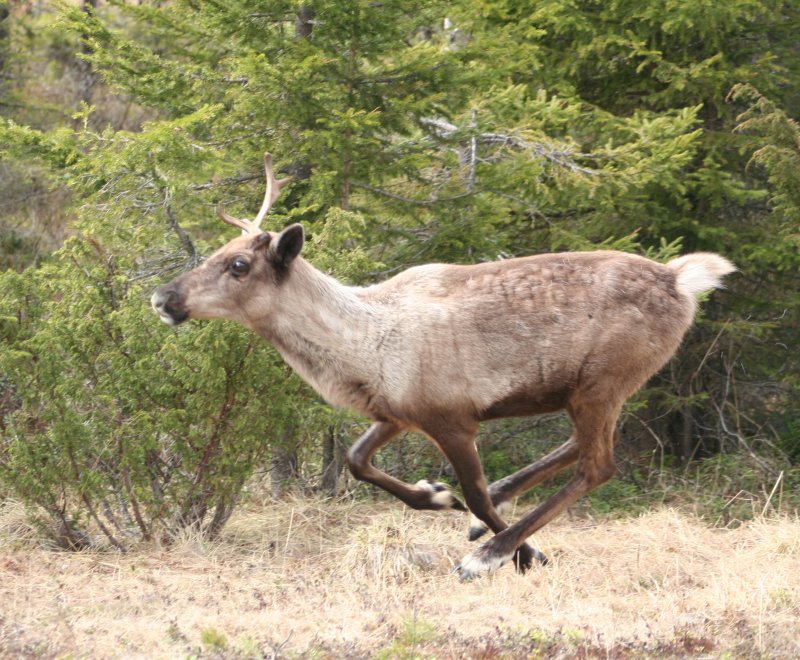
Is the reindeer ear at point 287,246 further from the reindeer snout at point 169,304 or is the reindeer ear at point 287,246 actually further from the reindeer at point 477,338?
the reindeer snout at point 169,304

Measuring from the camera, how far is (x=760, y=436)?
11180 mm

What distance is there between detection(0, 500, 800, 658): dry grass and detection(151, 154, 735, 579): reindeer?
59cm

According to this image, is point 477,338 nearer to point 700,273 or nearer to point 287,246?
point 287,246

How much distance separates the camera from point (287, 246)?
6.99 metres

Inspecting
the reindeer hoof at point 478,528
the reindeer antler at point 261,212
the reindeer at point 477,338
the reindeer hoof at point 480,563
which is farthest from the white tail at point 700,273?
the reindeer antler at point 261,212

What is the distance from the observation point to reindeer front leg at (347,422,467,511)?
7430 millimetres

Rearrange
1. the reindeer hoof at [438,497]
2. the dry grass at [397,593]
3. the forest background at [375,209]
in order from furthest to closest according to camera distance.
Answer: the forest background at [375,209], the reindeer hoof at [438,497], the dry grass at [397,593]

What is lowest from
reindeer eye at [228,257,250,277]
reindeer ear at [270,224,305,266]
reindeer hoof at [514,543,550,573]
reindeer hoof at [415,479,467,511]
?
reindeer hoof at [514,543,550,573]

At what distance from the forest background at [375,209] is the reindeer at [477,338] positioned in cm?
77

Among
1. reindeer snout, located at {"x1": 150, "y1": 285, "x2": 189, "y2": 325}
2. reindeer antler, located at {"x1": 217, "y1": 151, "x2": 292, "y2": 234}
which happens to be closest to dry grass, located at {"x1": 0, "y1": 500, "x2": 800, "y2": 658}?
reindeer snout, located at {"x1": 150, "y1": 285, "x2": 189, "y2": 325}

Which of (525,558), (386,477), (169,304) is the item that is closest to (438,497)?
(386,477)

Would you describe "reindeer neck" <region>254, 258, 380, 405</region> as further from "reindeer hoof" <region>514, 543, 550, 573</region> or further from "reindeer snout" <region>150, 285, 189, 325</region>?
"reindeer hoof" <region>514, 543, 550, 573</region>

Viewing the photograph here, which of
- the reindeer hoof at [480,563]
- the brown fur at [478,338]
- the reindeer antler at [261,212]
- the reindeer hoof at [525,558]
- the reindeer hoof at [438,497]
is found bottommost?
the reindeer hoof at [525,558]

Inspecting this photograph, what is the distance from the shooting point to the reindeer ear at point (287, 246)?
6906mm
